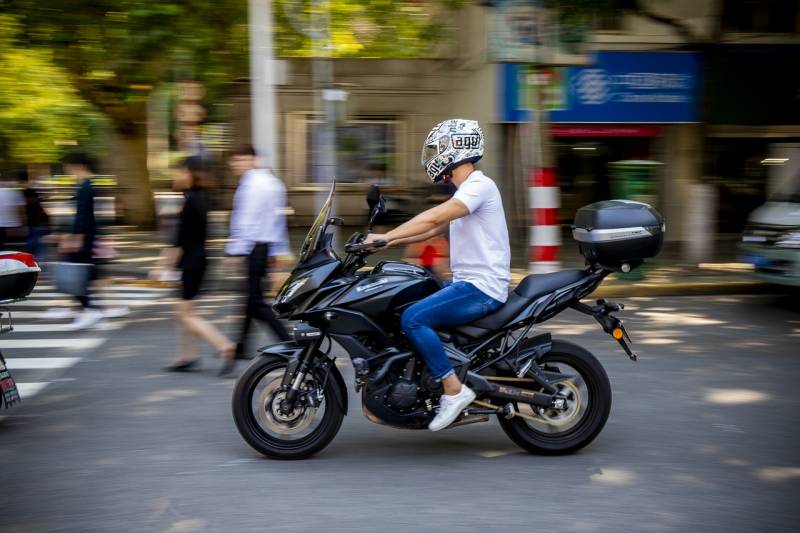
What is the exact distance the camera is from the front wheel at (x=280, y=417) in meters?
5.06

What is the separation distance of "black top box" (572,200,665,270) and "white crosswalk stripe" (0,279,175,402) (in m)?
3.89

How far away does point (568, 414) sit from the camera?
5.17 metres

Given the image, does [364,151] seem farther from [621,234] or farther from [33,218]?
[621,234]

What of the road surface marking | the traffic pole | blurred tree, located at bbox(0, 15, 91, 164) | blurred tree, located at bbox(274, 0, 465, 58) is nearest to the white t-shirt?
the road surface marking

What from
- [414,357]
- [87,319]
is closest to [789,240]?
[414,357]

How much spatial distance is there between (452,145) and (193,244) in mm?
3058

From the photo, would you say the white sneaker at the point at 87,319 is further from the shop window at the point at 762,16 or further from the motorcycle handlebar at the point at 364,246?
the shop window at the point at 762,16

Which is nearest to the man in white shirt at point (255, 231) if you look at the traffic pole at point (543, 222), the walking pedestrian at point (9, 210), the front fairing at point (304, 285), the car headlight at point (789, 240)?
the front fairing at point (304, 285)

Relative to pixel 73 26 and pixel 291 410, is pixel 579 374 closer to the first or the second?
pixel 291 410

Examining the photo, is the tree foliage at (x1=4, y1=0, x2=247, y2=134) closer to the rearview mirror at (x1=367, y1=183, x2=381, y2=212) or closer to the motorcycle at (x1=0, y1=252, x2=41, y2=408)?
the motorcycle at (x1=0, y1=252, x2=41, y2=408)

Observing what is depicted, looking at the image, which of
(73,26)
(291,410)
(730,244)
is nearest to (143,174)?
(73,26)

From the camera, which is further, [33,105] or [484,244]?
[33,105]

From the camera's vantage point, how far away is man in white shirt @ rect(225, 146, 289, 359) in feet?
23.9

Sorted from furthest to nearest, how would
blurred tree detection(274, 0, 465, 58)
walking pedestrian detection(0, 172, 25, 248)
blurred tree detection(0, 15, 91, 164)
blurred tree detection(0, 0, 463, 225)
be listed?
blurred tree detection(0, 15, 91, 164), blurred tree detection(274, 0, 465, 58), blurred tree detection(0, 0, 463, 225), walking pedestrian detection(0, 172, 25, 248)
